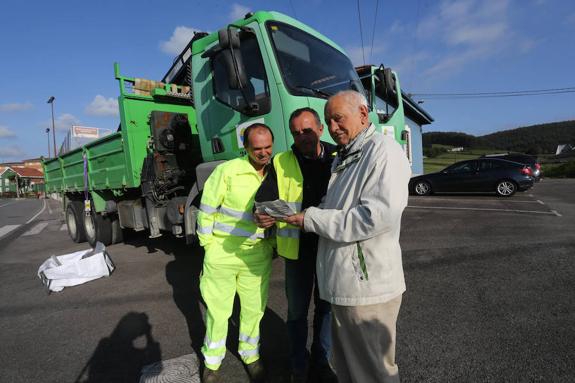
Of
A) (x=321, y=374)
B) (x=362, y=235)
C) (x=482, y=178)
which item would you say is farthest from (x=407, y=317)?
(x=482, y=178)

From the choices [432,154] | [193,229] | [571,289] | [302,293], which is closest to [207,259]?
[302,293]

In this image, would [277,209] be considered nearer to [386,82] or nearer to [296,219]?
[296,219]

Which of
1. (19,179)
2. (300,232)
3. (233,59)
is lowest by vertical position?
(300,232)

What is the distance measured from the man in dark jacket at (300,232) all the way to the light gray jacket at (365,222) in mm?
413

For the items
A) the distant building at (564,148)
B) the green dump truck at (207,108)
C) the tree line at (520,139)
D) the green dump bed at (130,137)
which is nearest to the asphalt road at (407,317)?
the green dump truck at (207,108)

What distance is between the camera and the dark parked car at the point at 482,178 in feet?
36.4

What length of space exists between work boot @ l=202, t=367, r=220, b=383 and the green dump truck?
5.34 ft

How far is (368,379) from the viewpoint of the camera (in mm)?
1574

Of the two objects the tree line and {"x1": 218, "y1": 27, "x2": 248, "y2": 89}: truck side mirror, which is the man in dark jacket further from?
the tree line

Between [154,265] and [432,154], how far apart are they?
51342 millimetres

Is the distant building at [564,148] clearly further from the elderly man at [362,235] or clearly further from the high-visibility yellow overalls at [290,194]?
the elderly man at [362,235]

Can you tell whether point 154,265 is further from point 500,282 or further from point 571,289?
point 571,289

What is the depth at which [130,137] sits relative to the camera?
14.2ft

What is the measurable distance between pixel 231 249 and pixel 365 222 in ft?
3.71
